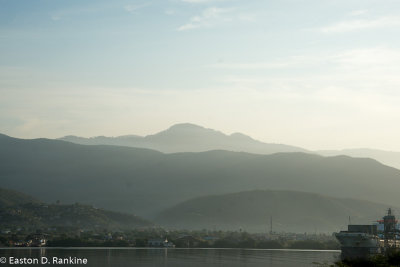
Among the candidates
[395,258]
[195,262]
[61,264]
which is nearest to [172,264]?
[195,262]

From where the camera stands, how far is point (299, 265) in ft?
556

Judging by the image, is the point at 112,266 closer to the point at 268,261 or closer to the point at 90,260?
the point at 90,260

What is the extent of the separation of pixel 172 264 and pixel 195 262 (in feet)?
33.4

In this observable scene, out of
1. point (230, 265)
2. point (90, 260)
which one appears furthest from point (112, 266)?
point (230, 265)

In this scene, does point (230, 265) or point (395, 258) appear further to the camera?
point (230, 265)

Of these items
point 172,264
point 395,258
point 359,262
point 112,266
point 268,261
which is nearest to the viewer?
point 359,262

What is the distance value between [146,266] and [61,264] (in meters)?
17.7

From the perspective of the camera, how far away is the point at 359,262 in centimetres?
11456

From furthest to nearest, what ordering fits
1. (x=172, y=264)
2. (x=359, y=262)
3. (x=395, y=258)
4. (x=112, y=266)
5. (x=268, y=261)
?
(x=268, y=261), (x=172, y=264), (x=112, y=266), (x=395, y=258), (x=359, y=262)

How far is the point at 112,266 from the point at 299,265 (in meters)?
44.7

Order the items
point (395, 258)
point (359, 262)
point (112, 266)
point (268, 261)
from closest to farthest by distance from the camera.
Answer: point (359, 262), point (395, 258), point (112, 266), point (268, 261)

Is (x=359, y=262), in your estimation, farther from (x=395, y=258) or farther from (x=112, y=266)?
(x=112, y=266)

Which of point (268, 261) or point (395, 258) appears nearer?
point (395, 258)

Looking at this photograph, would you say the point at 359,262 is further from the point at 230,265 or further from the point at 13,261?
the point at 13,261
